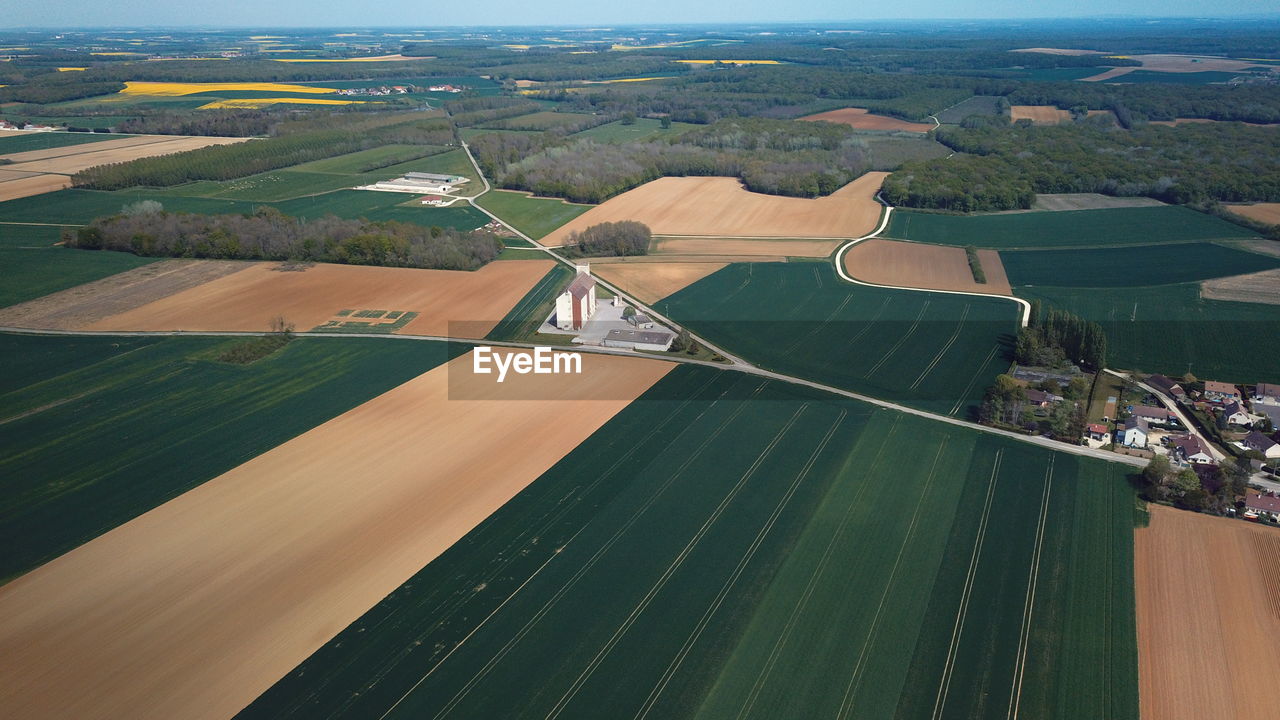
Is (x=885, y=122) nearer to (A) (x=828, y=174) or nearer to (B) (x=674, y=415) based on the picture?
(A) (x=828, y=174)

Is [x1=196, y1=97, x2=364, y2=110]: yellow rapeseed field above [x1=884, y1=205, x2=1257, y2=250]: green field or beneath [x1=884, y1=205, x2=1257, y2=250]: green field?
above

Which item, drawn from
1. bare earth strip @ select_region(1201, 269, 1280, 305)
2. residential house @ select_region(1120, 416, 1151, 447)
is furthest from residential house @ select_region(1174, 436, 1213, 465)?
bare earth strip @ select_region(1201, 269, 1280, 305)

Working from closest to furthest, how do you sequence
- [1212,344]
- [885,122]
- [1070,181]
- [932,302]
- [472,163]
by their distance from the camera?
[1212,344] < [932,302] < [1070,181] < [472,163] < [885,122]

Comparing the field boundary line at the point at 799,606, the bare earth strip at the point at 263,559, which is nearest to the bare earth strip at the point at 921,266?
the field boundary line at the point at 799,606

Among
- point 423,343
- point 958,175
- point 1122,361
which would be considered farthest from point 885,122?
point 423,343

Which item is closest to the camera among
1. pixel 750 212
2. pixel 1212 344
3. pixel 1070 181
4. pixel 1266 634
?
pixel 1266 634

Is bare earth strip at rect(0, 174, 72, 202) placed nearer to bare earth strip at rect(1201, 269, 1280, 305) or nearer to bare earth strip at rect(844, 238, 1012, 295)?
bare earth strip at rect(844, 238, 1012, 295)

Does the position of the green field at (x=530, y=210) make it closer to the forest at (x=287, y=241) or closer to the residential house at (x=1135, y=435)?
the forest at (x=287, y=241)
